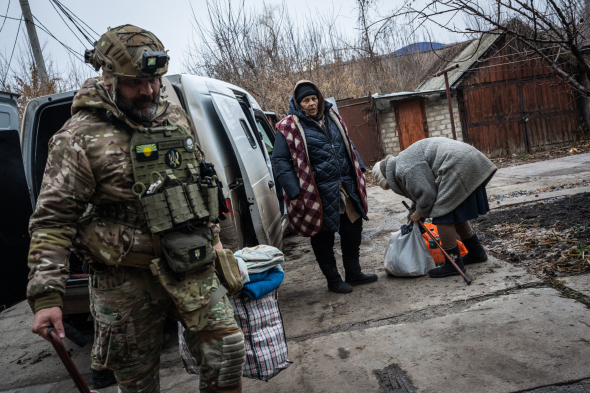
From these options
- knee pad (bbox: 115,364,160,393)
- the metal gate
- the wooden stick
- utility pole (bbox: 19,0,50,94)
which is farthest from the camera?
the metal gate

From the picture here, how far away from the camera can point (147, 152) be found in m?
1.82

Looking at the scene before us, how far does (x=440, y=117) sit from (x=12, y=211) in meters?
14.1

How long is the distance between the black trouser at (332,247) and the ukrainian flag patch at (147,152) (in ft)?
7.38

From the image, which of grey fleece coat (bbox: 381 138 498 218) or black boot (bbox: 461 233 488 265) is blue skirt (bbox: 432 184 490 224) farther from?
black boot (bbox: 461 233 488 265)

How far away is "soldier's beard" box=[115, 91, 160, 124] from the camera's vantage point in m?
1.86

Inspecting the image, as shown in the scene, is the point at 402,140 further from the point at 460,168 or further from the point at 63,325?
the point at 63,325

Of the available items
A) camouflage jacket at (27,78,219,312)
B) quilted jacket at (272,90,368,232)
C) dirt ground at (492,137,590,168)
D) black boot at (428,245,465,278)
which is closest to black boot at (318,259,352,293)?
quilted jacket at (272,90,368,232)

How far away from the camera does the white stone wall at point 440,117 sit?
1493 centimetres

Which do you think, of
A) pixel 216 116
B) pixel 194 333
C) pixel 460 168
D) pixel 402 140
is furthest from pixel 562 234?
pixel 402 140

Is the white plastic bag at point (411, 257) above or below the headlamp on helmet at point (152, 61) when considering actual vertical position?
below

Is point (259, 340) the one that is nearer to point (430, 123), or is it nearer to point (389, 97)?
point (389, 97)

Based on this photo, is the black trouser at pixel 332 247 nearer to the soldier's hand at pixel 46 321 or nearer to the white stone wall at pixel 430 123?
the soldier's hand at pixel 46 321

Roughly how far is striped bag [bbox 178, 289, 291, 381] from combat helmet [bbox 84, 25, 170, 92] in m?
1.24

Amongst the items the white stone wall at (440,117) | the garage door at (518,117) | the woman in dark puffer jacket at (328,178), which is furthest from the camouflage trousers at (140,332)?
the garage door at (518,117)
